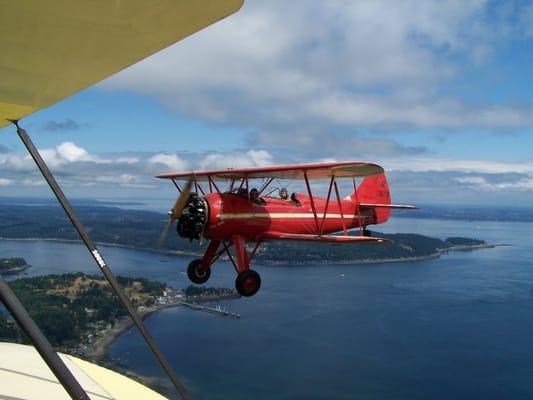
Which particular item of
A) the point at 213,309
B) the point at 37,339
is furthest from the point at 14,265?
the point at 37,339

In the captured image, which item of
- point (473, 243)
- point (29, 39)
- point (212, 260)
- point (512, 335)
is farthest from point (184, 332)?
point (473, 243)

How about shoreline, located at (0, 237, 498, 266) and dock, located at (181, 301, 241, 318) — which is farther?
shoreline, located at (0, 237, 498, 266)

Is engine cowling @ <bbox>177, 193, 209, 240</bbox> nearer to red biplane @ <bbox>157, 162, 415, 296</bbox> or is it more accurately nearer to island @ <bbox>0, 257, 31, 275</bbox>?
red biplane @ <bbox>157, 162, 415, 296</bbox>

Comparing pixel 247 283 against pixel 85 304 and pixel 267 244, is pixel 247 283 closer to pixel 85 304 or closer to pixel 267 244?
pixel 85 304

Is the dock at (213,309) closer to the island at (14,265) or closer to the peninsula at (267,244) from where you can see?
the peninsula at (267,244)

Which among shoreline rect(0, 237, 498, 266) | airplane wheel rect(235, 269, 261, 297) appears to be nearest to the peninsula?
shoreline rect(0, 237, 498, 266)

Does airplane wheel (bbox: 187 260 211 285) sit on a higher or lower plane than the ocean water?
higher

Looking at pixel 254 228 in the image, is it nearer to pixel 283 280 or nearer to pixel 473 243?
pixel 283 280
